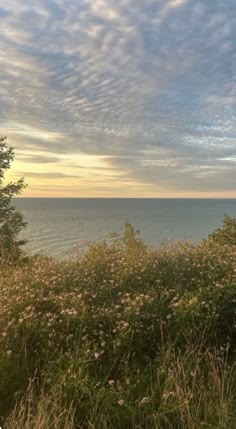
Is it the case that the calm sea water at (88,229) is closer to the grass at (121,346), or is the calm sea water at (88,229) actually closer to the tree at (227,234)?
the tree at (227,234)

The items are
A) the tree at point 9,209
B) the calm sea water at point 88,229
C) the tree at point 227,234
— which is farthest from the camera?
the tree at point 9,209

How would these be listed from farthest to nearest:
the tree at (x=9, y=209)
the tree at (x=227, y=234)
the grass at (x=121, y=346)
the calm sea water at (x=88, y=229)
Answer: the tree at (x=9, y=209)
the tree at (x=227, y=234)
the calm sea water at (x=88, y=229)
the grass at (x=121, y=346)

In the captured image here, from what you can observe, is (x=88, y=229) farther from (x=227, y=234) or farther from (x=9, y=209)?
(x=227, y=234)

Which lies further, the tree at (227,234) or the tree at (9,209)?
the tree at (9,209)

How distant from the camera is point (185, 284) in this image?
5.48m

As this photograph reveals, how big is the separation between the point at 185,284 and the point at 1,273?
10.3 ft

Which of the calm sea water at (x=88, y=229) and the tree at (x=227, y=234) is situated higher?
the tree at (x=227, y=234)

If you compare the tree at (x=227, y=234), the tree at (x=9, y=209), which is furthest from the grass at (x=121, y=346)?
the tree at (x=9, y=209)

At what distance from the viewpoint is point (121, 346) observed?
13.5 feet

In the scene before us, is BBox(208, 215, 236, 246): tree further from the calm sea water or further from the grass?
the grass

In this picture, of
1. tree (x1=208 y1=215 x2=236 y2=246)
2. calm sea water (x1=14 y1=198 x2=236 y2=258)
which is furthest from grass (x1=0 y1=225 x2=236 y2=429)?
tree (x1=208 y1=215 x2=236 y2=246)

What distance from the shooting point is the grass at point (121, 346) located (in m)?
3.30

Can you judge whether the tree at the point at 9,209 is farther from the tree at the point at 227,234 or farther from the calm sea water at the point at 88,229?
the tree at the point at 227,234

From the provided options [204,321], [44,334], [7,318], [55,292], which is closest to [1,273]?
[55,292]
